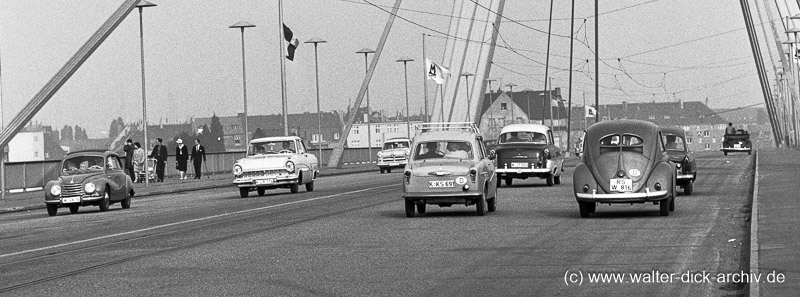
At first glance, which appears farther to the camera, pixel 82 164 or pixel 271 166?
pixel 271 166

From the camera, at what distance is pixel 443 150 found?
25.8 metres

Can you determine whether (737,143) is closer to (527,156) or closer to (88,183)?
(527,156)

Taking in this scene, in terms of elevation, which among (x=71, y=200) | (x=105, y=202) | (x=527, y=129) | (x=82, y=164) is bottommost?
(x=105, y=202)

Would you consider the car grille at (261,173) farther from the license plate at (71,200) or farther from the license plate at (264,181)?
the license plate at (71,200)

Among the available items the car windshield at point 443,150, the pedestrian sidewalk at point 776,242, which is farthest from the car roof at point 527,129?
the car windshield at point 443,150

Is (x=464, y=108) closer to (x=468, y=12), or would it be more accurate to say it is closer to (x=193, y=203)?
(x=468, y=12)

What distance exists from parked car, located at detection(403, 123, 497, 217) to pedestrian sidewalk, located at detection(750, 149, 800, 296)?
4706 mm

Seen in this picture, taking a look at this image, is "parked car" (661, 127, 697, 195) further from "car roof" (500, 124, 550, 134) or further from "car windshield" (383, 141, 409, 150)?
"car windshield" (383, 141, 409, 150)

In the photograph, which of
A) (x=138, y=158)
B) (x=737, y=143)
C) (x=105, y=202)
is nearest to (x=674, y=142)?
(x=105, y=202)

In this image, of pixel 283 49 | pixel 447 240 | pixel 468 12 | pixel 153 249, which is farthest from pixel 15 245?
pixel 468 12

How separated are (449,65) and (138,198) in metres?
51.6

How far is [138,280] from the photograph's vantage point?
14.4 m

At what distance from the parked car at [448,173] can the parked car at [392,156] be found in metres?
38.3

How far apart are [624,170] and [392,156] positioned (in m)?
42.5
